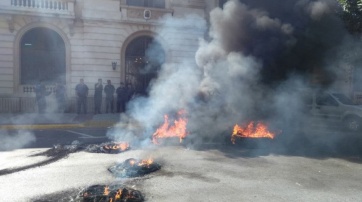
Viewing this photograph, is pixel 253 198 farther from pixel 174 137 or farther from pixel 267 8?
pixel 267 8

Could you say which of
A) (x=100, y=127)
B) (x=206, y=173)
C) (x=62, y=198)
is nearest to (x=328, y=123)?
(x=206, y=173)

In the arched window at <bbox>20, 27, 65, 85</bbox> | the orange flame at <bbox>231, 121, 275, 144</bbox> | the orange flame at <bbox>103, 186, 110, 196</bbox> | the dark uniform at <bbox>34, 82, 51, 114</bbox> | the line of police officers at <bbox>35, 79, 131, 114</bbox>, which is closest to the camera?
the orange flame at <bbox>103, 186, 110, 196</bbox>

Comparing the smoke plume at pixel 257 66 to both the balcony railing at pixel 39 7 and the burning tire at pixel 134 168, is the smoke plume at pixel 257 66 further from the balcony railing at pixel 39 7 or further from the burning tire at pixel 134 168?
the balcony railing at pixel 39 7

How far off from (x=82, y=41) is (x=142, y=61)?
3489mm

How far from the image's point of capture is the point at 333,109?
1232cm

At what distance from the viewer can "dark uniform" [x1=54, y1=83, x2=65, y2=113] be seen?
620 inches

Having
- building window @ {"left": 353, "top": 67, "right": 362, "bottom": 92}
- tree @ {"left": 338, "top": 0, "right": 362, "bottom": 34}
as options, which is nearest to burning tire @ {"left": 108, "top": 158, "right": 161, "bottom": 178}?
tree @ {"left": 338, "top": 0, "right": 362, "bottom": 34}

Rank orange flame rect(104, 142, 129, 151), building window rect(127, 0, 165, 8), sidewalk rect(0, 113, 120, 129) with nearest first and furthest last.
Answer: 1. orange flame rect(104, 142, 129, 151)
2. sidewalk rect(0, 113, 120, 129)
3. building window rect(127, 0, 165, 8)

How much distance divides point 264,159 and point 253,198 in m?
2.72

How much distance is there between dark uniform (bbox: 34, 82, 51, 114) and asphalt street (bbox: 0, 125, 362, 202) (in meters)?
6.56

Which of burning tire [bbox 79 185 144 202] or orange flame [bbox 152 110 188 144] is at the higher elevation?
orange flame [bbox 152 110 188 144]

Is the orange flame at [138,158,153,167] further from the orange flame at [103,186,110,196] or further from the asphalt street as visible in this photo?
the orange flame at [103,186,110,196]

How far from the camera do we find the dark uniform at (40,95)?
15258 millimetres

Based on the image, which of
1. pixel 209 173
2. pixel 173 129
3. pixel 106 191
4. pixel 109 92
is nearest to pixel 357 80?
pixel 173 129
